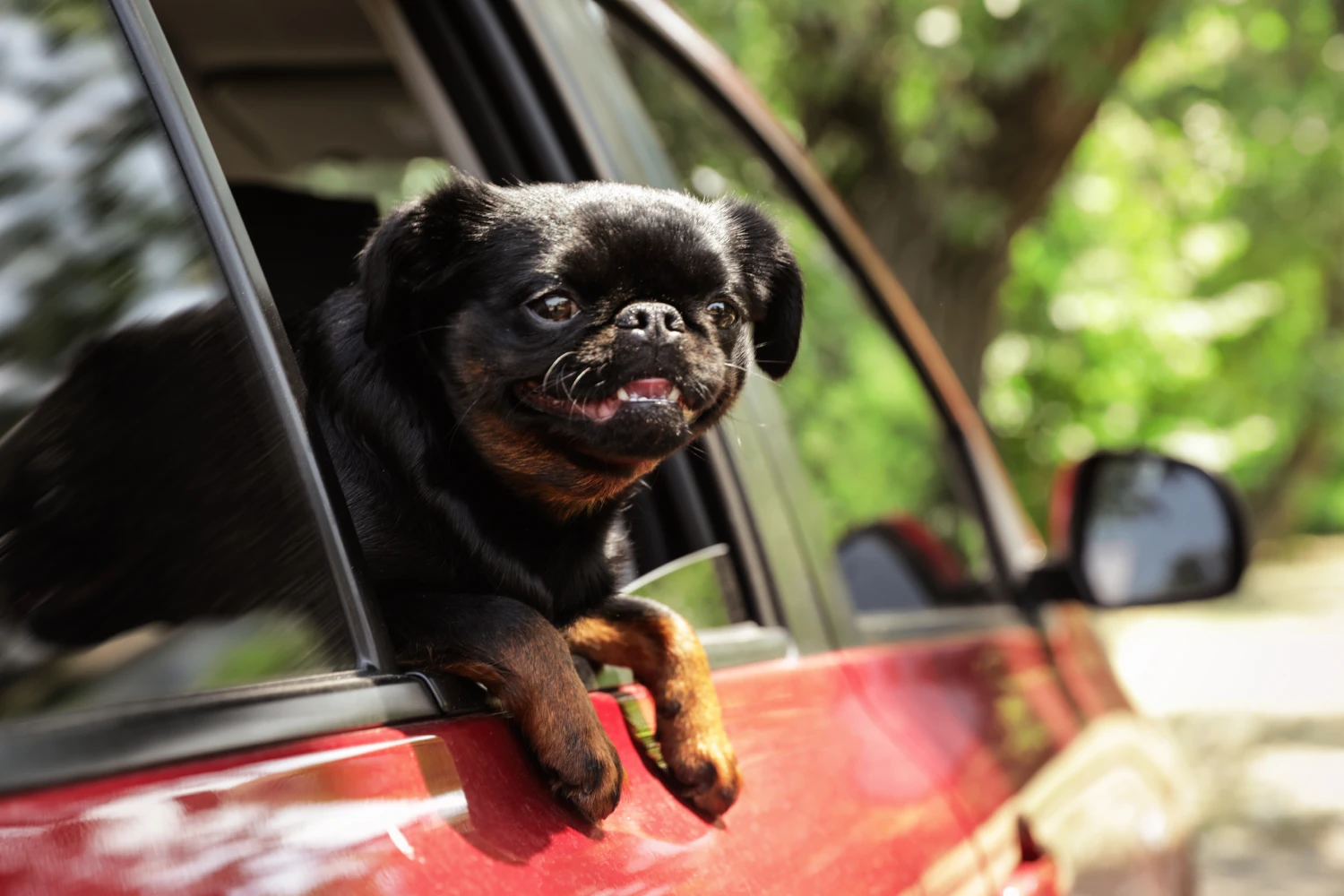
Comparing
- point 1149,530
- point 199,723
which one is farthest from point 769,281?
point 1149,530

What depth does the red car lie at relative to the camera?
45.9 inches

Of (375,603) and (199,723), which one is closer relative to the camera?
(199,723)

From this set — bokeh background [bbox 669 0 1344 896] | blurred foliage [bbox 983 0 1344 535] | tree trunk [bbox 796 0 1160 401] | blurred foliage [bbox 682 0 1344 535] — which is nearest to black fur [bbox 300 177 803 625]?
blurred foliage [bbox 682 0 1344 535]

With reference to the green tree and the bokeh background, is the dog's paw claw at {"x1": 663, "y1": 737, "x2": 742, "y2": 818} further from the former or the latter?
the green tree

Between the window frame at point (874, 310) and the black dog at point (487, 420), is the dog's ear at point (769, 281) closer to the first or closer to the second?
the black dog at point (487, 420)

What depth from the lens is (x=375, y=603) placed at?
1.50 m

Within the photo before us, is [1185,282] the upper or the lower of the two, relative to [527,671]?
lower

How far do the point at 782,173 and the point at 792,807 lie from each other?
5.12 feet

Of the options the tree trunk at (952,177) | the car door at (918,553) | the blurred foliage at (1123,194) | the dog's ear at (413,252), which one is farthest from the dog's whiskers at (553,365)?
the tree trunk at (952,177)

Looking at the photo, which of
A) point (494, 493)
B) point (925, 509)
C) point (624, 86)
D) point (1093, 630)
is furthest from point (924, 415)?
point (494, 493)

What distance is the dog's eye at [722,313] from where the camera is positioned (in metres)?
1.67

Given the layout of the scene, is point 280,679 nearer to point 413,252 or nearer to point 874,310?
point 413,252

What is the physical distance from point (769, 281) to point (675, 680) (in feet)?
1.67

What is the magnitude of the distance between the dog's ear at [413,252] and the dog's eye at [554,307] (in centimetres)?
13
